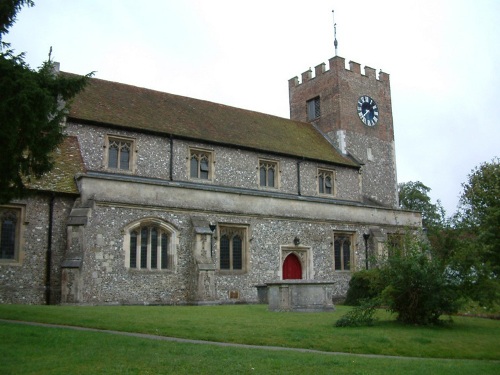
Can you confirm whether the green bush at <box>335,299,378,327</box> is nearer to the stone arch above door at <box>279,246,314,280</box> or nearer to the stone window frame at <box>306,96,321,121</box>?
the stone arch above door at <box>279,246,314,280</box>

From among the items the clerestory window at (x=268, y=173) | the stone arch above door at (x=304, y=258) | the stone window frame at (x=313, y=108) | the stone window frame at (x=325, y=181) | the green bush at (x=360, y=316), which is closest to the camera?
the green bush at (x=360, y=316)

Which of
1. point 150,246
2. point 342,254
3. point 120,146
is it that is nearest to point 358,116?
point 342,254

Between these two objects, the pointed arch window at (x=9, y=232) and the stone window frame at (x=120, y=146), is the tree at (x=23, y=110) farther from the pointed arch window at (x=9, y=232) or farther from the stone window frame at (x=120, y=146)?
the stone window frame at (x=120, y=146)

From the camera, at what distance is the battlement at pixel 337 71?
34688 millimetres

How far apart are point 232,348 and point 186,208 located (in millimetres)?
11780

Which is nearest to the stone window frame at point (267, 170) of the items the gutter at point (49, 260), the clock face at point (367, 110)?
the clock face at point (367, 110)

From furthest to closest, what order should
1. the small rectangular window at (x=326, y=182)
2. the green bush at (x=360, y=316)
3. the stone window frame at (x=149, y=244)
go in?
the small rectangular window at (x=326, y=182)
the stone window frame at (x=149, y=244)
the green bush at (x=360, y=316)

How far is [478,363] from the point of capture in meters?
10.1

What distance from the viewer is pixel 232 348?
978 centimetres

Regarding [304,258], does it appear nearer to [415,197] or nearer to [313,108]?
[313,108]

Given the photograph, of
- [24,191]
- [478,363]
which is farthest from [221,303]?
[478,363]

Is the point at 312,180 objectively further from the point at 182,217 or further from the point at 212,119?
the point at 182,217

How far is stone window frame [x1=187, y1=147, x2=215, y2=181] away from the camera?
25.3m

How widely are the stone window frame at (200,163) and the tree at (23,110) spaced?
13026 mm
